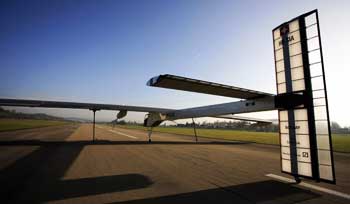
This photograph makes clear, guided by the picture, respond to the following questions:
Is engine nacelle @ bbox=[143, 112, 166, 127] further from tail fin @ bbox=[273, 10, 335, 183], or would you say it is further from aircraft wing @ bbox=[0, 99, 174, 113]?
tail fin @ bbox=[273, 10, 335, 183]

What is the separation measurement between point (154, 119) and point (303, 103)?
46.5ft

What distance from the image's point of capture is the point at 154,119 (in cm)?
1783

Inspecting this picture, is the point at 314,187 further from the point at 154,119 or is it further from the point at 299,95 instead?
the point at 154,119

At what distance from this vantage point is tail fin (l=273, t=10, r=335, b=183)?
→ 4.36m

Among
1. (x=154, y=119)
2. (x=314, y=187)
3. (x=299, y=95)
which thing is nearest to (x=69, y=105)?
(x=154, y=119)

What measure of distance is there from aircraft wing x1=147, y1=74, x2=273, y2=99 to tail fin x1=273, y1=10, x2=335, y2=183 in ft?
3.00

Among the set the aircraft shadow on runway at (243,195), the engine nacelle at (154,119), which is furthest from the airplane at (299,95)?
the engine nacelle at (154,119)

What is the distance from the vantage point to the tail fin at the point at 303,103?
4359mm

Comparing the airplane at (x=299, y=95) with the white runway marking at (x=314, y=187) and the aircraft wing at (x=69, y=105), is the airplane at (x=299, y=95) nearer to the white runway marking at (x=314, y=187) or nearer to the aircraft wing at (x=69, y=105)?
the white runway marking at (x=314, y=187)

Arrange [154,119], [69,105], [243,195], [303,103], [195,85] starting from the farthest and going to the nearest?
[154,119], [69,105], [195,85], [303,103], [243,195]

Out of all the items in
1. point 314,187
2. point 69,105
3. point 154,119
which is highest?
point 69,105

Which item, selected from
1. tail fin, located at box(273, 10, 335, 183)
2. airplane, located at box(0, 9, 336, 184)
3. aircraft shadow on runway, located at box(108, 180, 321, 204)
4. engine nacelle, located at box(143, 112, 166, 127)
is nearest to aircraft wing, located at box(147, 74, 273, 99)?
airplane, located at box(0, 9, 336, 184)

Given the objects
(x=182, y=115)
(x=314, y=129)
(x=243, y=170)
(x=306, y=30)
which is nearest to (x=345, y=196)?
(x=314, y=129)

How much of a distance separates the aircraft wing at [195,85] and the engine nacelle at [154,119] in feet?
36.1
